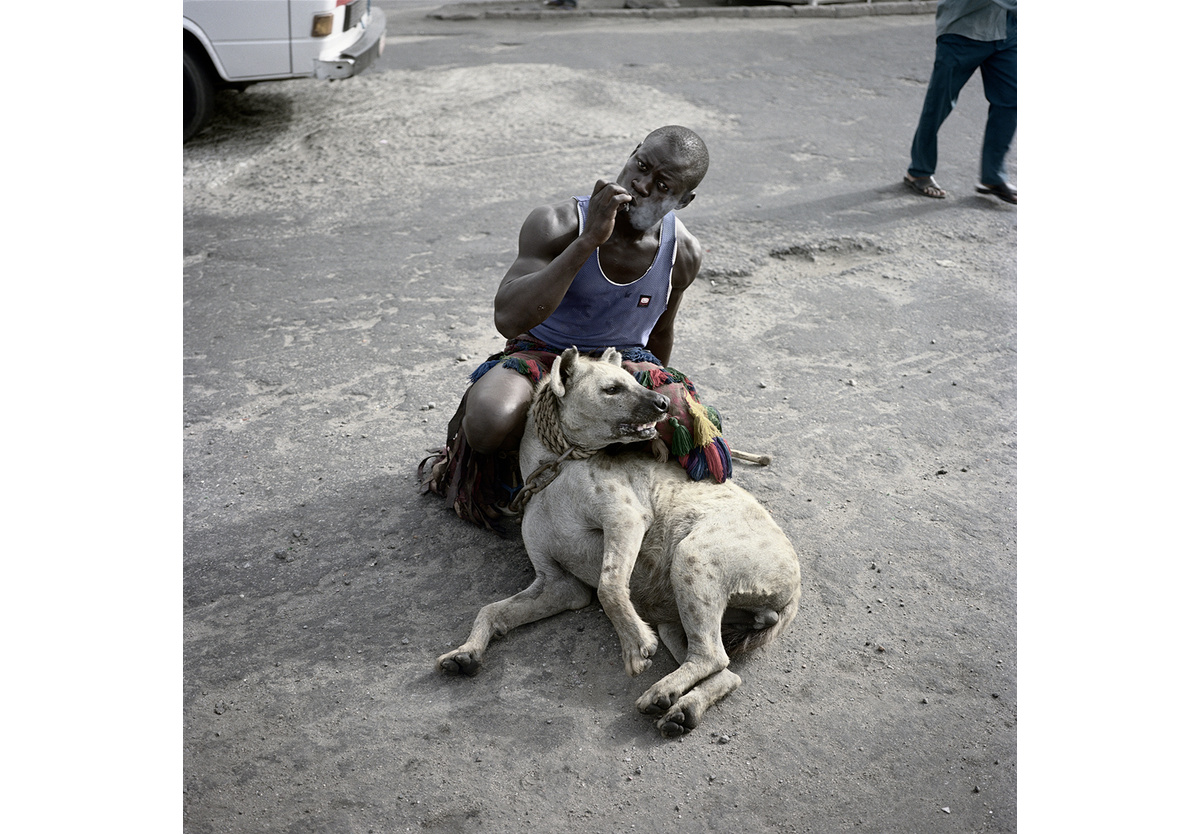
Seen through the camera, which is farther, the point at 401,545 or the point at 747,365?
the point at 747,365

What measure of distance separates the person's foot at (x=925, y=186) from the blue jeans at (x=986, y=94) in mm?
36

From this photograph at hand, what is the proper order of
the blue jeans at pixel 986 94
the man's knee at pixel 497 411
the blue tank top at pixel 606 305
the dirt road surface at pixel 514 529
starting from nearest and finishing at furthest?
the dirt road surface at pixel 514 529, the man's knee at pixel 497 411, the blue tank top at pixel 606 305, the blue jeans at pixel 986 94

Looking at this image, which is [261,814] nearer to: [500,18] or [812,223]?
[812,223]

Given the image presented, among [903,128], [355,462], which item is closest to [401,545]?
[355,462]

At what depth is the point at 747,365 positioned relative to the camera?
4.61 m

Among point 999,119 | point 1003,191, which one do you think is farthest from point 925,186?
point 999,119

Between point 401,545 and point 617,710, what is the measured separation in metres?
1.08

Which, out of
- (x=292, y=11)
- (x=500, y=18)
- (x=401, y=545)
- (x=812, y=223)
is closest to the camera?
(x=401, y=545)

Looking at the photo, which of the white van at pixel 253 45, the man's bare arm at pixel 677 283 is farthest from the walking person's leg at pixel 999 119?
the white van at pixel 253 45

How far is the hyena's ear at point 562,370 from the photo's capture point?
2.89 metres

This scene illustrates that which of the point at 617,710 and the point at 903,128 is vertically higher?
the point at 903,128

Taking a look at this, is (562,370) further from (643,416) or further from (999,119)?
(999,119)

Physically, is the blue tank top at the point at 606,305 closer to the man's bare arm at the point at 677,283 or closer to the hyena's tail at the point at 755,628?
the man's bare arm at the point at 677,283

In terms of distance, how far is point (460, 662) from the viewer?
269 centimetres
